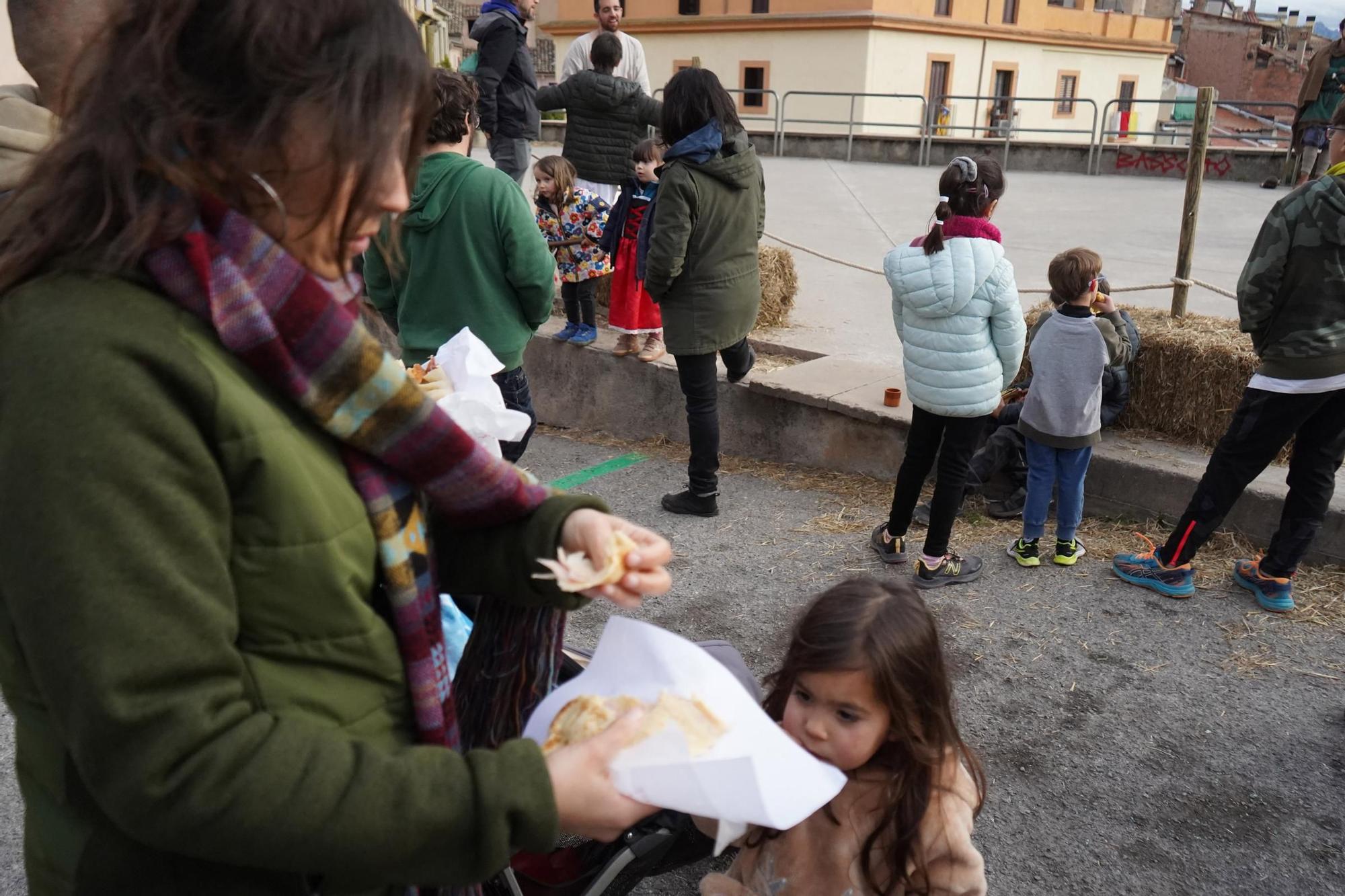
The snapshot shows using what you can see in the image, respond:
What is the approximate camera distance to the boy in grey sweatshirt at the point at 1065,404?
4.25 meters

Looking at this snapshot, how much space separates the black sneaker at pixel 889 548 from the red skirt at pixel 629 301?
2167 millimetres

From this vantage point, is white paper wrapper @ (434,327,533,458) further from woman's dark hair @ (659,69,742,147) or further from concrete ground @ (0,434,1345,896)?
woman's dark hair @ (659,69,742,147)

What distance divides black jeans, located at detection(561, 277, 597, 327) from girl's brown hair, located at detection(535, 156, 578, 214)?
48 cm

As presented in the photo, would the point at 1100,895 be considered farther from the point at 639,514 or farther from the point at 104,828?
the point at 639,514

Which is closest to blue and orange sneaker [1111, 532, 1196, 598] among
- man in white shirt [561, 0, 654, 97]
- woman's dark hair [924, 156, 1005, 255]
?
woman's dark hair [924, 156, 1005, 255]

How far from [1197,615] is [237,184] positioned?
4.06 m

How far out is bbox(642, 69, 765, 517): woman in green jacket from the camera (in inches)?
181

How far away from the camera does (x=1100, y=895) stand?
2.61 m

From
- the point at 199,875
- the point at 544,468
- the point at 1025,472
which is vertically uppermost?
the point at 199,875

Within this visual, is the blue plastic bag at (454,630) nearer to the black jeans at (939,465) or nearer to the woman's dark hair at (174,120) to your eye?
the woman's dark hair at (174,120)

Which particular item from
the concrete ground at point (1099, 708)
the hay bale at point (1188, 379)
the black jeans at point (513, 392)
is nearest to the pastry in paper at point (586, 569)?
the concrete ground at point (1099, 708)

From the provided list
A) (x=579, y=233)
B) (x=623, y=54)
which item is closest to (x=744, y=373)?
(x=579, y=233)

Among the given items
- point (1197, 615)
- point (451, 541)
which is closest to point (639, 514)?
point (1197, 615)

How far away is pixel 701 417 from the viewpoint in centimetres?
502
